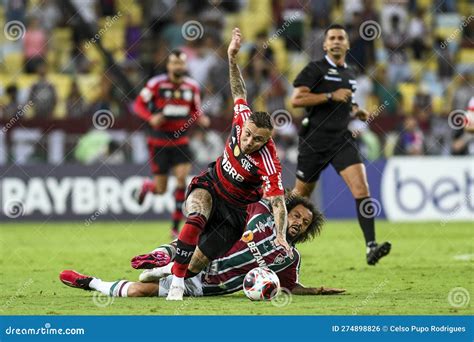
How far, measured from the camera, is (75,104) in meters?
24.0

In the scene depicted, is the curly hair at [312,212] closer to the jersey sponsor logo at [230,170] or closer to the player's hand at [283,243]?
the jersey sponsor logo at [230,170]

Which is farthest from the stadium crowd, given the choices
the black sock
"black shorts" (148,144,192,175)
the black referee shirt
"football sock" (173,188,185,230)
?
the black sock

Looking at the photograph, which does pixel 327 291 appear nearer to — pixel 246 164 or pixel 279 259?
pixel 279 259

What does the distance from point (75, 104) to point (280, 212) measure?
1428 cm

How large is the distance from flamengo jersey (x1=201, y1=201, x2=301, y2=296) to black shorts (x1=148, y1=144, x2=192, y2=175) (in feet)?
Result: 25.1

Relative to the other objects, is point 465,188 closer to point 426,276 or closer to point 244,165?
point 426,276

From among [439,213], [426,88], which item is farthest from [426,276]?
[426,88]

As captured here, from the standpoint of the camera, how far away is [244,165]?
1084 cm

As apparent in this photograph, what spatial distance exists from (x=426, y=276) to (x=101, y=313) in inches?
198

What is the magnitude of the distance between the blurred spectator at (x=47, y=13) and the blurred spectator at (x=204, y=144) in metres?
5.79

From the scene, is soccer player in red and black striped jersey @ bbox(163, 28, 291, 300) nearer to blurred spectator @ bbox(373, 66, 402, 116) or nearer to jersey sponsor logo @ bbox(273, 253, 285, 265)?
jersey sponsor logo @ bbox(273, 253, 285, 265)

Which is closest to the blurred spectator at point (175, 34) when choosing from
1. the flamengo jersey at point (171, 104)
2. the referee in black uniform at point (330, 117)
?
the flamengo jersey at point (171, 104)

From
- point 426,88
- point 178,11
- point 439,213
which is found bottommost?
point 439,213

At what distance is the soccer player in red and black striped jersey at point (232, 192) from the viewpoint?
34.3 ft
